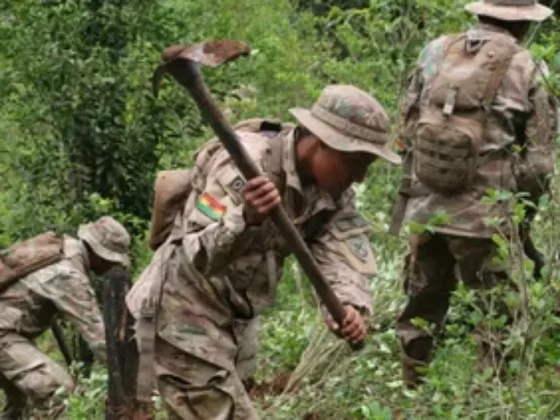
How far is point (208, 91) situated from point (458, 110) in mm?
2299

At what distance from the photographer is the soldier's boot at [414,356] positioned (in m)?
7.23

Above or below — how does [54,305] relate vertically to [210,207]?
below

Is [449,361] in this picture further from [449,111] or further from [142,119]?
[142,119]

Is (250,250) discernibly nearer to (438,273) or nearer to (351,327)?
(351,327)

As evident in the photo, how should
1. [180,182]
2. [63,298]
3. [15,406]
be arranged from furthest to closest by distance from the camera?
[15,406]
[63,298]
[180,182]

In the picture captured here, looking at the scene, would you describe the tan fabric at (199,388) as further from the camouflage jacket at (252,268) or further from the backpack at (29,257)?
the backpack at (29,257)

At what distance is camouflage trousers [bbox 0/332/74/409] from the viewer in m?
8.74

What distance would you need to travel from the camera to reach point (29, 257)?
333 inches

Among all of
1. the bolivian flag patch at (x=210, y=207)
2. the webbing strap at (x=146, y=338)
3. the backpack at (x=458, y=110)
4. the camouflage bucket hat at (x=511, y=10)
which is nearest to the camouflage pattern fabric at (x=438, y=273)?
the backpack at (x=458, y=110)

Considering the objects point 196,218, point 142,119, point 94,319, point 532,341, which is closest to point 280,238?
point 196,218

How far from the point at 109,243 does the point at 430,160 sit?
2.49 metres

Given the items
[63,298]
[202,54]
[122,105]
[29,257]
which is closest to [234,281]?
[202,54]

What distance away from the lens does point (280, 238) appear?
17.8ft

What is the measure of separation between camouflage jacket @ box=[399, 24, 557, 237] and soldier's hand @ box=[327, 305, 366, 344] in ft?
4.10
